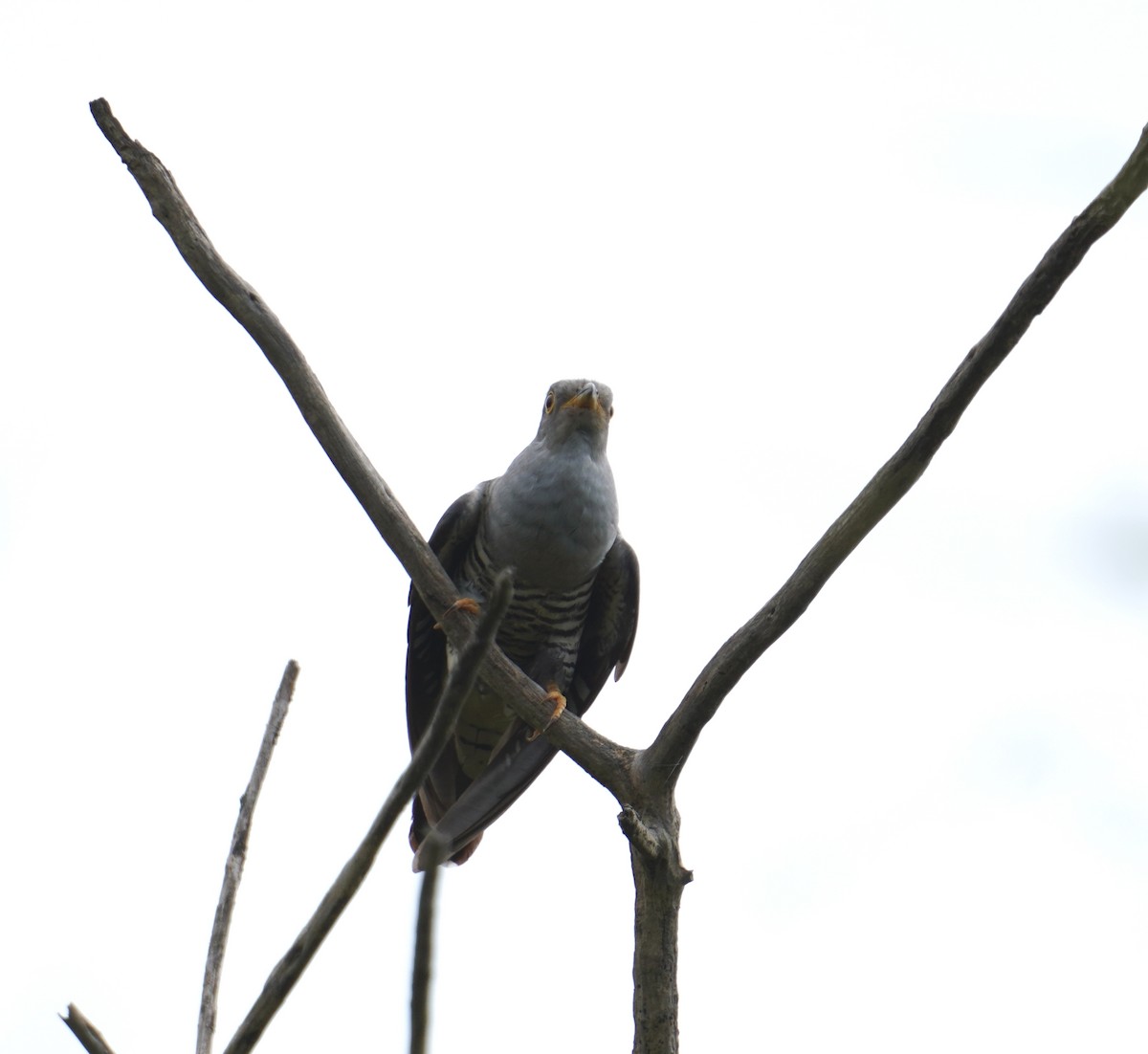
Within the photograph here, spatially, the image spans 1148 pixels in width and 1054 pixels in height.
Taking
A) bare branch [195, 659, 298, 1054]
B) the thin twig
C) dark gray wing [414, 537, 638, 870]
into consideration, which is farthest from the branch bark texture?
the thin twig

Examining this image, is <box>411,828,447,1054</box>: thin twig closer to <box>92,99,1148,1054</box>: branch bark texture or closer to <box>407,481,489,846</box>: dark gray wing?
<box>92,99,1148,1054</box>: branch bark texture

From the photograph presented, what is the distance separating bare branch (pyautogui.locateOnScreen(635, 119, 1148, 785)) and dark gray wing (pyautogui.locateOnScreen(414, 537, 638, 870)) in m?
1.88

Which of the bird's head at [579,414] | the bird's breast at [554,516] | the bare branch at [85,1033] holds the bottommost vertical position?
the bare branch at [85,1033]

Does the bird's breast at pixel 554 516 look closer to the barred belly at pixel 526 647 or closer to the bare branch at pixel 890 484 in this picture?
the barred belly at pixel 526 647

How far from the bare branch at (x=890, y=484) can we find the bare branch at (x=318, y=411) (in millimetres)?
291

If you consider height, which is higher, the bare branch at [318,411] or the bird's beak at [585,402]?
the bird's beak at [585,402]

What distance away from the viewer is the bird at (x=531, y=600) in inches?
215

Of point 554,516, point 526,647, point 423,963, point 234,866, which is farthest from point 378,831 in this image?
point 526,647

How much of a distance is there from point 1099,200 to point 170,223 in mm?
2638

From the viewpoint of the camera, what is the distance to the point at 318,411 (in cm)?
393

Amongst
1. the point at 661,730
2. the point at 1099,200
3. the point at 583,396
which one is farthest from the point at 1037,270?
the point at 583,396

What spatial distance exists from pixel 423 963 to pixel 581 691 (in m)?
4.95

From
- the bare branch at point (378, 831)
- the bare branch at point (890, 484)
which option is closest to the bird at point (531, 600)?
the bare branch at point (890, 484)

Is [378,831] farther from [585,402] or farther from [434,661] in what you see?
[434,661]
